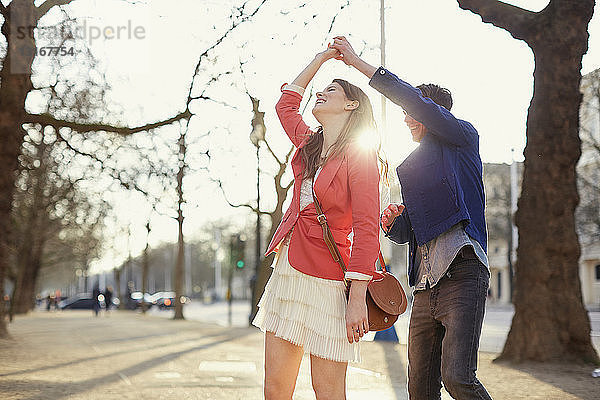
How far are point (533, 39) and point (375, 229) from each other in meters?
7.35

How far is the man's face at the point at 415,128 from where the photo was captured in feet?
12.3

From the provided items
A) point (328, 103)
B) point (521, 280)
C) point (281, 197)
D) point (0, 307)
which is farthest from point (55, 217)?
point (328, 103)

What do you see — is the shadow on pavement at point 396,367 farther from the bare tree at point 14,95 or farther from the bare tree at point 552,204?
the bare tree at point 14,95

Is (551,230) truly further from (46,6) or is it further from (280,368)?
(46,6)

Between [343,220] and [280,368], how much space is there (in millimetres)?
687

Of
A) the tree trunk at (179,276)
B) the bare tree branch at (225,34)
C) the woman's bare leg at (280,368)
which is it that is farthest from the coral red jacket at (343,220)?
the tree trunk at (179,276)

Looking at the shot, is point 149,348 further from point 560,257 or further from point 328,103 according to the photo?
point 328,103

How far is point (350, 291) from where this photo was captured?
119 inches

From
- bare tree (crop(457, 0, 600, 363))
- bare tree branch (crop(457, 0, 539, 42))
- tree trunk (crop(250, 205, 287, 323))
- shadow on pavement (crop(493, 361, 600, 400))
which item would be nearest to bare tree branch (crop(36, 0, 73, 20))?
bare tree branch (crop(457, 0, 539, 42))

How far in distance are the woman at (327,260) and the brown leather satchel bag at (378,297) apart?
0.04 metres

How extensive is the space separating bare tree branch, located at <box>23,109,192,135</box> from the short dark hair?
9648 millimetres

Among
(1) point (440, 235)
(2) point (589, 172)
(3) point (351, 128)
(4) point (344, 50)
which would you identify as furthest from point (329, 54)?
(2) point (589, 172)

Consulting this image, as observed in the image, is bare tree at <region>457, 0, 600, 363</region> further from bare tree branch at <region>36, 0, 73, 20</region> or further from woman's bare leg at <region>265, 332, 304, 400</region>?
bare tree branch at <region>36, 0, 73, 20</region>

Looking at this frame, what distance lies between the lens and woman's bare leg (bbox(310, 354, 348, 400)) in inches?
120
